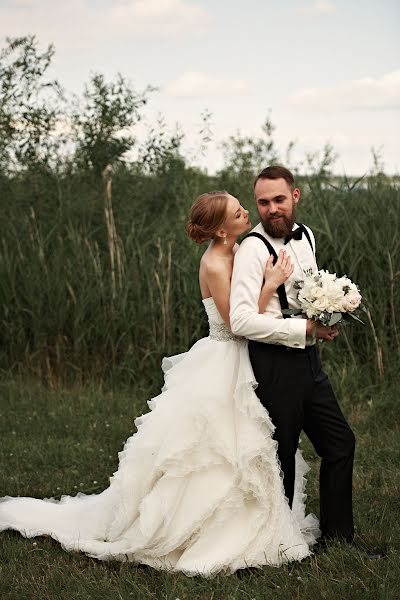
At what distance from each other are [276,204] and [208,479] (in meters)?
1.34

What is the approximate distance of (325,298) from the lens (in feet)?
13.6

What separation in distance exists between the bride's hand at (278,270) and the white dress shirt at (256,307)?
0.03 metres

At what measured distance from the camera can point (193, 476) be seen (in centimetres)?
447

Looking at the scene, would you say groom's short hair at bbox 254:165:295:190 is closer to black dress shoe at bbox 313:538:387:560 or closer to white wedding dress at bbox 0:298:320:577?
white wedding dress at bbox 0:298:320:577

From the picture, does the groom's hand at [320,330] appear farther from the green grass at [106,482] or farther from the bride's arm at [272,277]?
the green grass at [106,482]

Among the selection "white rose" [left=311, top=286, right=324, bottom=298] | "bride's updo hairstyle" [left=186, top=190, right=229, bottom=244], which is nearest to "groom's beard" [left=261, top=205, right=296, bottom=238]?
"bride's updo hairstyle" [left=186, top=190, right=229, bottom=244]

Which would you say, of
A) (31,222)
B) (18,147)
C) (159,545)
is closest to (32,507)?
(159,545)

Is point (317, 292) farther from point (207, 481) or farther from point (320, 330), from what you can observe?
point (207, 481)

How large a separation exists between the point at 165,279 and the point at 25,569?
4002 mm

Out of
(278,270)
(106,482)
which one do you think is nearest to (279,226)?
(278,270)

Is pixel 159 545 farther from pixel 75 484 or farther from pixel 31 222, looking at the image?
pixel 31 222

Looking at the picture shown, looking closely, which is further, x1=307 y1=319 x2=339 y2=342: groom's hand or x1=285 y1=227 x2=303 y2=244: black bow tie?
x1=285 y1=227 x2=303 y2=244: black bow tie

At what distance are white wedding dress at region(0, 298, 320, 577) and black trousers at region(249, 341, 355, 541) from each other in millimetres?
74

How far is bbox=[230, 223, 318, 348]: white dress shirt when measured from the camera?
416 centimetres
